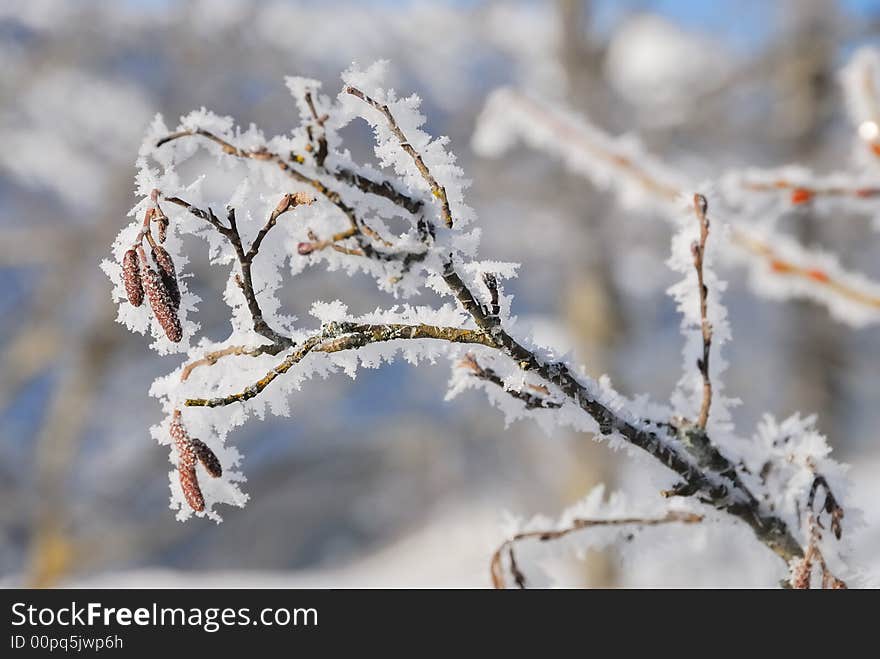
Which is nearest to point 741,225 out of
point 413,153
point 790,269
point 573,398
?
point 790,269

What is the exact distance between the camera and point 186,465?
596mm

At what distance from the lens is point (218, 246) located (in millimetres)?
609

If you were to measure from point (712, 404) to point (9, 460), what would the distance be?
7.30 meters

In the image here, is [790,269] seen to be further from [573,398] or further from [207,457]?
[207,457]

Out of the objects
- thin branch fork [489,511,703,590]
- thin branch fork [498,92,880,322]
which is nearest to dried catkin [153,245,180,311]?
thin branch fork [489,511,703,590]

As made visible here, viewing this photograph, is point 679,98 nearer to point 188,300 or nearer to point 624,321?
point 624,321

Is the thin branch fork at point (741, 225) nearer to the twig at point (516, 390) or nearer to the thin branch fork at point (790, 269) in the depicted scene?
the thin branch fork at point (790, 269)

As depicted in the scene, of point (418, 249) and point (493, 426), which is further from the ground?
point (493, 426)

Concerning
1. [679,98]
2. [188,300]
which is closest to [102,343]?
[679,98]

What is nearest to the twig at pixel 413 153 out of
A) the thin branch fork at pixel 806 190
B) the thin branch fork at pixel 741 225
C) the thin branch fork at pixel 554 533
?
the thin branch fork at pixel 554 533

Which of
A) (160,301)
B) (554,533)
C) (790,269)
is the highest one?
(790,269)

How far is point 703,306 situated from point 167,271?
0.48 m

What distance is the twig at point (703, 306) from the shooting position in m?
0.70

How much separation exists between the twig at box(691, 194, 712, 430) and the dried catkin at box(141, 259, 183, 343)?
1.52ft
